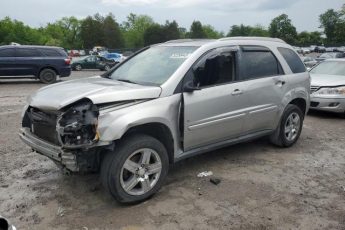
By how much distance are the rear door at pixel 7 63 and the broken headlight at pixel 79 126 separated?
14233mm

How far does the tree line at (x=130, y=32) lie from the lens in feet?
274

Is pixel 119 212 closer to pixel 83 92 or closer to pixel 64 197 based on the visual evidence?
pixel 64 197

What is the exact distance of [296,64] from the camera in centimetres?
656

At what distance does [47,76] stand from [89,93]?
1430 cm

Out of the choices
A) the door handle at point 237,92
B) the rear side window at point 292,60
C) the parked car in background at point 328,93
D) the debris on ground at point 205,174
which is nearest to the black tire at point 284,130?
the rear side window at point 292,60

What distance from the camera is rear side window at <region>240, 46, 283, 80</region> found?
5566 mm

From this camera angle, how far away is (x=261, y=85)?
18.8 ft

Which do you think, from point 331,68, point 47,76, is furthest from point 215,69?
point 47,76

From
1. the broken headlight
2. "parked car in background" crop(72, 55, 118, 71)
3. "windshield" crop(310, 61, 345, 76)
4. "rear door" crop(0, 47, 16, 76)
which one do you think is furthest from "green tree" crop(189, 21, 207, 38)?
the broken headlight

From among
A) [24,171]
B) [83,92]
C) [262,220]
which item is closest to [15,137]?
[24,171]

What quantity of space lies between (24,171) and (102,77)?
1708 millimetres

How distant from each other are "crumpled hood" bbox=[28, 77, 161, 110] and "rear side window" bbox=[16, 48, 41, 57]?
13574 millimetres

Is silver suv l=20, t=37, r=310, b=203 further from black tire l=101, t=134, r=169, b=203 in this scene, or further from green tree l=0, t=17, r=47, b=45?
green tree l=0, t=17, r=47, b=45

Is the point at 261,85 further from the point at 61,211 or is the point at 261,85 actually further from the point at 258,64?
the point at 61,211
